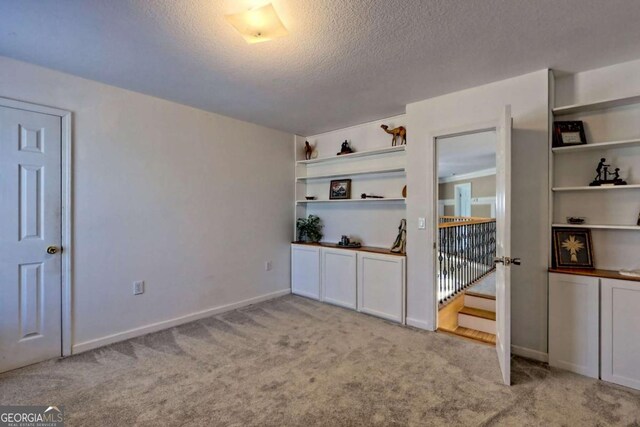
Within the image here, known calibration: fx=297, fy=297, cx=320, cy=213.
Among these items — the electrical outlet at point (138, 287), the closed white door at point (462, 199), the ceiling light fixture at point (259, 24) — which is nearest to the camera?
the ceiling light fixture at point (259, 24)

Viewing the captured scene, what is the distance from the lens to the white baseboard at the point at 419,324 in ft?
9.95

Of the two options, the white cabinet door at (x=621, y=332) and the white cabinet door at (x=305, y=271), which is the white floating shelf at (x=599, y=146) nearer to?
the white cabinet door at (x=621, y=332)

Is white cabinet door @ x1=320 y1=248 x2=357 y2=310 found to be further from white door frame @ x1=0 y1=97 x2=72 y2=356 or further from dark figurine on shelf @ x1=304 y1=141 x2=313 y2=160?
white door frame @ x1=0 y1=97 x2=72 y2=356

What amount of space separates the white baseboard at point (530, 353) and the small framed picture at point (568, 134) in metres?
1.72

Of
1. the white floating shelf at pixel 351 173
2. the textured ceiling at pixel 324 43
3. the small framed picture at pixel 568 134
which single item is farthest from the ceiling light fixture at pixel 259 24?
the small framed picture at pixel 568 134

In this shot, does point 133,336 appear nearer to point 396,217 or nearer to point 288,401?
point 288,401

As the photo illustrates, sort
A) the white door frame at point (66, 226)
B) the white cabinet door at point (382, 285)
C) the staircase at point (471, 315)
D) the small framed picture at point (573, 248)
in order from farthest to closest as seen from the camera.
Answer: the staircase at point (471, 315) < the white cabinet door at point (382, 285) < the white door frame at point (66, 226) < the small framed picture at point (573, 248)

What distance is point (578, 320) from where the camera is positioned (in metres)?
2.23

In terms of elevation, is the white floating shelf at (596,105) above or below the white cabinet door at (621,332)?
above

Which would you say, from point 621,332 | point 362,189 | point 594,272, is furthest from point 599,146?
point 362,189

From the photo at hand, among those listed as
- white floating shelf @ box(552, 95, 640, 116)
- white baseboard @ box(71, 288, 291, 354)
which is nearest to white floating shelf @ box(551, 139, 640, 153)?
white floating shelf @ box(552, 95, 640, 116)

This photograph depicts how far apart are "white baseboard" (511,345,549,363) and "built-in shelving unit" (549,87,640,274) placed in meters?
0.74

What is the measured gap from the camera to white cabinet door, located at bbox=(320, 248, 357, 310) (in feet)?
12.0

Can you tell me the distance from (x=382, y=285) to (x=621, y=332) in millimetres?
1904
